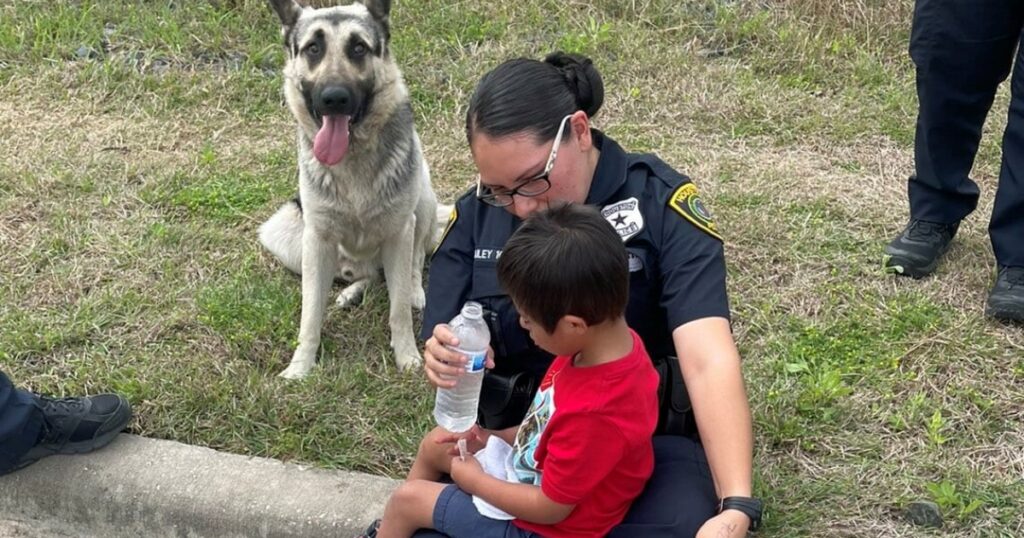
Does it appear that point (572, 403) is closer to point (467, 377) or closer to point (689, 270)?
point (467, 377)

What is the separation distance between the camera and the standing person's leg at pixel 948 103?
150 inches

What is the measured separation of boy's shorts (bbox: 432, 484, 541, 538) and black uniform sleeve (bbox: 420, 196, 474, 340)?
50cm

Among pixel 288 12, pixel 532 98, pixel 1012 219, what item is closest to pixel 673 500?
pixel 532 98

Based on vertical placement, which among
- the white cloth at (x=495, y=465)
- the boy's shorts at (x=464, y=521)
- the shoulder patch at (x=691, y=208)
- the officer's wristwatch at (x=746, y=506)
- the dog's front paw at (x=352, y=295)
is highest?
the shoulder patch at (x=691, y=208)

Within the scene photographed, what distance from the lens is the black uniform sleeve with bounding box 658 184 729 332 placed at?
8.00ft

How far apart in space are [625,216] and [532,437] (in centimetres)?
62

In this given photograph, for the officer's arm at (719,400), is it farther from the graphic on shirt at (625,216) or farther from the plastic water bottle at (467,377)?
the plastic water bottle at (467,377)

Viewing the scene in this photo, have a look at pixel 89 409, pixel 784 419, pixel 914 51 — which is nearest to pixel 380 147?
pixel 89 409

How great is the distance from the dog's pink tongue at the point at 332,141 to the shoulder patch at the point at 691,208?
1568mm

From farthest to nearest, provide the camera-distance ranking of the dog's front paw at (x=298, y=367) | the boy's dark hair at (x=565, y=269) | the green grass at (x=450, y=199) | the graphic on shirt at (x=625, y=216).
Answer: the dog's front paw at (x=298, y=367), the green grass at (x=450, y=199), the graphic on shirt at (x=625, y=216), the boy's dark hair at (x=565, y=269)

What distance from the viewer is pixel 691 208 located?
103 inches

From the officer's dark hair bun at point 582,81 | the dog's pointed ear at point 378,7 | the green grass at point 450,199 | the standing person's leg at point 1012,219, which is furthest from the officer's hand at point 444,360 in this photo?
the standing person's leg at point 1012,219

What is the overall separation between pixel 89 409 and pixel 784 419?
226cm

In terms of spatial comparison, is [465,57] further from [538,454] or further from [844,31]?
[538,454]
